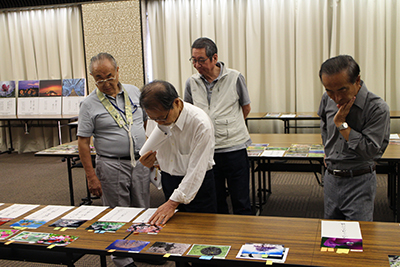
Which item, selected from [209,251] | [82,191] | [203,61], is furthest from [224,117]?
[82,191]

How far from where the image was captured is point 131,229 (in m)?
1.71

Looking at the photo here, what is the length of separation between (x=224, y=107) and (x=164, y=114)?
993 millimetres

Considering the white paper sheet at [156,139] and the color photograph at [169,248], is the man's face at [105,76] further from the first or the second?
the color photograph at [169,248]

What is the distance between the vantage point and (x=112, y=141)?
2512 millimetres

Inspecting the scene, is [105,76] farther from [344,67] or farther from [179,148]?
[344,67]

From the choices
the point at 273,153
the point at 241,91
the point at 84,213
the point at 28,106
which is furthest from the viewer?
the point at 28,106

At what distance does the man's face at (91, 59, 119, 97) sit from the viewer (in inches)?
93.7

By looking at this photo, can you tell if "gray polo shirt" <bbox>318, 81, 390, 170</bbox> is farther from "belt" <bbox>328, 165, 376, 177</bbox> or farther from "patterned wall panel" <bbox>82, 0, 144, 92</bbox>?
"patterned wall panel" <bbox>82, 0, 144, 92</bbox>

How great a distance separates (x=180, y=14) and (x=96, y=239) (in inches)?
225

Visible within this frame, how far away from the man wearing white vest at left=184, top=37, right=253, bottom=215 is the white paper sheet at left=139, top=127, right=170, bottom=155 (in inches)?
28.4

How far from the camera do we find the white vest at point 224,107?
8.20 ft

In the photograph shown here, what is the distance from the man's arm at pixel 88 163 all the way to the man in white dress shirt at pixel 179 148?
2.73ft

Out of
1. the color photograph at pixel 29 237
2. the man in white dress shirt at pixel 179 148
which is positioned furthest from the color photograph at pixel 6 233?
the man in white dress shirt at pixel 179 148

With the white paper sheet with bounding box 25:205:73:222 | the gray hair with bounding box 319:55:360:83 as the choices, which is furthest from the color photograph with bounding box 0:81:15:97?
the gray hair with bounding box 319:55:360:83
